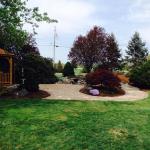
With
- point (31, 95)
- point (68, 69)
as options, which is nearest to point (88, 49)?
point (68, 69)

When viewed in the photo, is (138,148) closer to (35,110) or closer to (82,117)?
(82,117)

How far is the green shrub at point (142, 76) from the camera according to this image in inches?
Answer: 1266

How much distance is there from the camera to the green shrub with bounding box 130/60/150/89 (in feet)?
105

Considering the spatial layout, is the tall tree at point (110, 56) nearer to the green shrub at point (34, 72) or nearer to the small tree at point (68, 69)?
the small tree at point (68, 69)

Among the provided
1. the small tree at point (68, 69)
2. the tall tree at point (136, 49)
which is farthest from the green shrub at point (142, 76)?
the tall tree at point (136, 49)

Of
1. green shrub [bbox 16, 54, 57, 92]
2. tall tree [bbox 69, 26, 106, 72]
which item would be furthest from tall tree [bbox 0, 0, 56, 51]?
tall tree [bbox 69, 26, 106, 72]

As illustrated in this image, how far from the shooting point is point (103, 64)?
40.4 m

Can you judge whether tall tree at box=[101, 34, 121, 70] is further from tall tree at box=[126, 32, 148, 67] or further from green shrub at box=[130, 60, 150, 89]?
tall tree at box=[126, 32, 148, 67]

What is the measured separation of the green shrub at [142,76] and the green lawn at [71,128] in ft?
48.8

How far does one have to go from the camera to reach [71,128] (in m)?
13.7

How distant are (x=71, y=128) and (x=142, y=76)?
19835mm

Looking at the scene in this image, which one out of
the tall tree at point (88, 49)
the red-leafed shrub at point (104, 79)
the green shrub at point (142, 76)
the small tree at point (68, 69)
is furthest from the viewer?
the small tree at point (68, 69)

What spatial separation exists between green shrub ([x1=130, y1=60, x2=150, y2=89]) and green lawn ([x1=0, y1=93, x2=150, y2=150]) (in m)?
14.9

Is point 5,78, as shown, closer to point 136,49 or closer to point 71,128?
point 71,128
